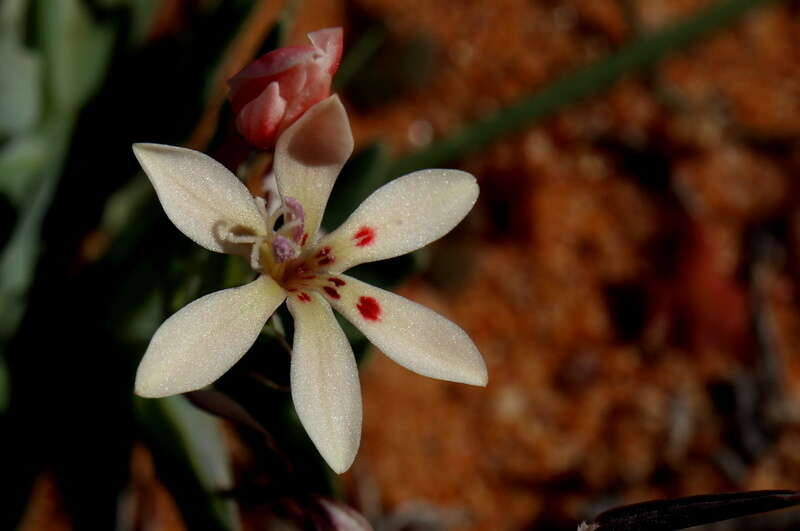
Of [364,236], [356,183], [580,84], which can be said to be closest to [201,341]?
[364,236]

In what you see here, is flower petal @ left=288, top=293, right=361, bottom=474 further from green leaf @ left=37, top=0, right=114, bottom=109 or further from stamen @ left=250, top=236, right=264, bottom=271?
green leaf @ left=37, top=0, right=114, bottom=109

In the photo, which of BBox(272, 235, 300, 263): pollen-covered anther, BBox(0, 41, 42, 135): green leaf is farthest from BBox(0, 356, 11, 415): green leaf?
BBox(272, 235, 300, 263): pollen-covered anther

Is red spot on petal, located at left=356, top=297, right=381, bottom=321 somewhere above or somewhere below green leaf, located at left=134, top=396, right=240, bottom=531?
above

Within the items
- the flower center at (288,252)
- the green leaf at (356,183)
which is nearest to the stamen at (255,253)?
the flower center at (288,252)

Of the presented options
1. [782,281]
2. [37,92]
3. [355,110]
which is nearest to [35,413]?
[37,92]

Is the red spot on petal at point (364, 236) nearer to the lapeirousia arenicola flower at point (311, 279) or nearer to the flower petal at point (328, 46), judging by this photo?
the lapeirousia arenicola flower at point (311, 279)
